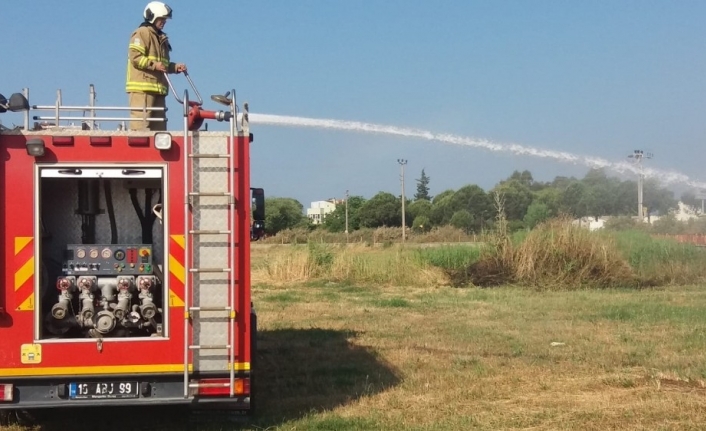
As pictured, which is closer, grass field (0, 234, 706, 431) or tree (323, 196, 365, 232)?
grass field (0, 234, 706, 431)

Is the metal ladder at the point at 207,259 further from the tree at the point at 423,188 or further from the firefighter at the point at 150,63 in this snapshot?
the tree at the point at 423,188

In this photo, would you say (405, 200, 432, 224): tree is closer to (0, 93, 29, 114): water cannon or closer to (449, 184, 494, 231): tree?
(449, 184, 494, 231): tree

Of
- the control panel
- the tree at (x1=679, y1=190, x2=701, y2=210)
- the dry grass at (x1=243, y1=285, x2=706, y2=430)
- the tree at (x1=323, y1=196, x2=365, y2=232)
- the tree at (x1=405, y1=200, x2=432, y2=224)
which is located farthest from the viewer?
the tree at (x1=323, y1=196, x2=365, y2=232)

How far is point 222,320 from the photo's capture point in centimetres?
727

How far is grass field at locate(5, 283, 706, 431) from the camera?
8.03 meters

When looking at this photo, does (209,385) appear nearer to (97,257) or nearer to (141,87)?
(97,257)

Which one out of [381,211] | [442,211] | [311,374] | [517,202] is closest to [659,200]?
[517,202]

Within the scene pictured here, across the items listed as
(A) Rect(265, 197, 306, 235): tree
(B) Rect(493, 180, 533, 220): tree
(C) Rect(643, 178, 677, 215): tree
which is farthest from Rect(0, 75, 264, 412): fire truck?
(A) Rect(265, 197, 306, 235): tree

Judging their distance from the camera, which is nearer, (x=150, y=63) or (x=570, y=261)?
(x=150, y=63)

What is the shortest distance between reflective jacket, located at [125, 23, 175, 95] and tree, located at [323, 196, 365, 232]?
233 ft

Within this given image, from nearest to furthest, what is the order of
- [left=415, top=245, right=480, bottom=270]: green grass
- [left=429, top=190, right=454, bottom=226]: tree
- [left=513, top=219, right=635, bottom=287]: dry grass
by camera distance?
1. [left=513, top=219, right=635, bottom=287]: dry grass
2. [left=415, top=245, right=480, bottom=270]: green grass
3. [left=429, top=190, right=454, bottom=226]: tree

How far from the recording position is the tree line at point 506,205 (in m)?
29.9

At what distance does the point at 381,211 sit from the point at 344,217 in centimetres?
483

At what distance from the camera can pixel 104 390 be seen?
23.5 feet
